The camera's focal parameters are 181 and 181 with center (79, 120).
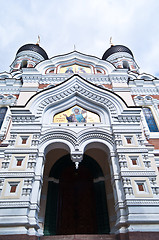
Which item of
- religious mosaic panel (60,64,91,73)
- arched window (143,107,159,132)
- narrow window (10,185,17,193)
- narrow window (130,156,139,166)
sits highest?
religious mosaic panel (60,64,91,73)

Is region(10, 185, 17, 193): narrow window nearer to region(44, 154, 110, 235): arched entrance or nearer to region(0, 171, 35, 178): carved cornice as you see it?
region(0, 171, 35, 178): carved cornice

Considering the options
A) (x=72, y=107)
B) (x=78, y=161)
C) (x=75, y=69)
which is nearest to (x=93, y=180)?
(x=78, y=161)

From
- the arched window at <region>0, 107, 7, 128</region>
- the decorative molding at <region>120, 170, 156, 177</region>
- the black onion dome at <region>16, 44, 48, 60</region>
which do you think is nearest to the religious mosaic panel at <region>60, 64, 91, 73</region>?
the arched window at <region>0, 107, 7, 128</region>

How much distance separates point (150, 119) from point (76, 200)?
A: 5.32 m

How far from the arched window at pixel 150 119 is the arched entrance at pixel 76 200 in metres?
3.27

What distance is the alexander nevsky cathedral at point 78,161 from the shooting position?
5059 millimetres

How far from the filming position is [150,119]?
923 cm

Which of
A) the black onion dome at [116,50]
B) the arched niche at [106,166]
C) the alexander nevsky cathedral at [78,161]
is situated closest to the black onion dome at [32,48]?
the black onion dome at [116,50]

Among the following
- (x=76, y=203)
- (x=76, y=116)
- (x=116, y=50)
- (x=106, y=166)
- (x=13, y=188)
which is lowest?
(x=13, y=188)

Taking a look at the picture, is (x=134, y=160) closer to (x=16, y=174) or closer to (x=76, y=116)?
(x=76, y=116)

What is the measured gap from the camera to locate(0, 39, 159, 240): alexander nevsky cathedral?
16.6 ft

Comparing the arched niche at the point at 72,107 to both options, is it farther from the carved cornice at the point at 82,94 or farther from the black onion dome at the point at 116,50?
the black onion dome at the point at 116,50

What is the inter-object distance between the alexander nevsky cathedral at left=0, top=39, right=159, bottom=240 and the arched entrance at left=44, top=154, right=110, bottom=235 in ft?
0.11

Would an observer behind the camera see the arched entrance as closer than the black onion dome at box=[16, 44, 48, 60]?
Yes
